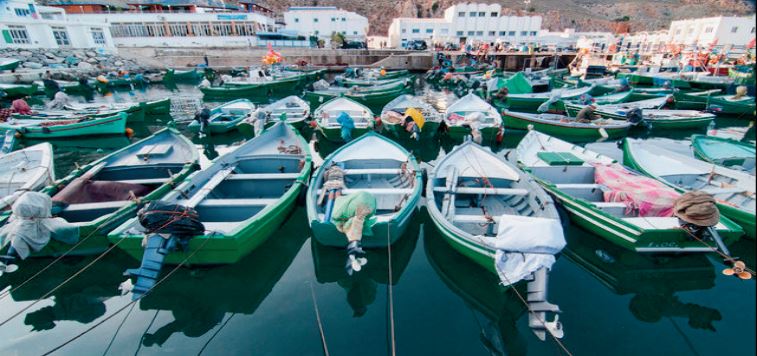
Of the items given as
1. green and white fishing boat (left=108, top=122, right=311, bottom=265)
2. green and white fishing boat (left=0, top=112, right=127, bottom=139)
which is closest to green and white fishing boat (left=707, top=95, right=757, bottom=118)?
green and white fishing boat (left=108, top=122, right=311, bottom=265)

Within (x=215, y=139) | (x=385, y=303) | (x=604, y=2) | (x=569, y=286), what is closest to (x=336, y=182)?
(x=385, y=303)

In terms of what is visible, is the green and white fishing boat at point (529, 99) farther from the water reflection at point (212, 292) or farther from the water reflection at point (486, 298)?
the water reflection at point (212, 292)

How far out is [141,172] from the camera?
396 inches

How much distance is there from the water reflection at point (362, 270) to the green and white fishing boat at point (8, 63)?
45262 millimetres

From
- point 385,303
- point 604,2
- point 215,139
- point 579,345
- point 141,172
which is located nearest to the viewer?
point 579,345

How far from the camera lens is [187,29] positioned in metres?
56.9

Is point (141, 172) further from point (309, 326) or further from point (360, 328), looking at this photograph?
point (360, 328)

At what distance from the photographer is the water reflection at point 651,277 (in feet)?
20.0

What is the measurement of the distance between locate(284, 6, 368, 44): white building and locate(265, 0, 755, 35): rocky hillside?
3120 cm

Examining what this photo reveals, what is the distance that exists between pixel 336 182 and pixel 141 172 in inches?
265

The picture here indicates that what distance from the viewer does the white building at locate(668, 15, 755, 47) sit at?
4531 centimetres

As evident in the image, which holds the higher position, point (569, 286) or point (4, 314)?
point (4, 314)

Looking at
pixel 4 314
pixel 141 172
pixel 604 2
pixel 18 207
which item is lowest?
pixel 4 314

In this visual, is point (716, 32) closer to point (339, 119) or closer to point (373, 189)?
point (339, 119)
